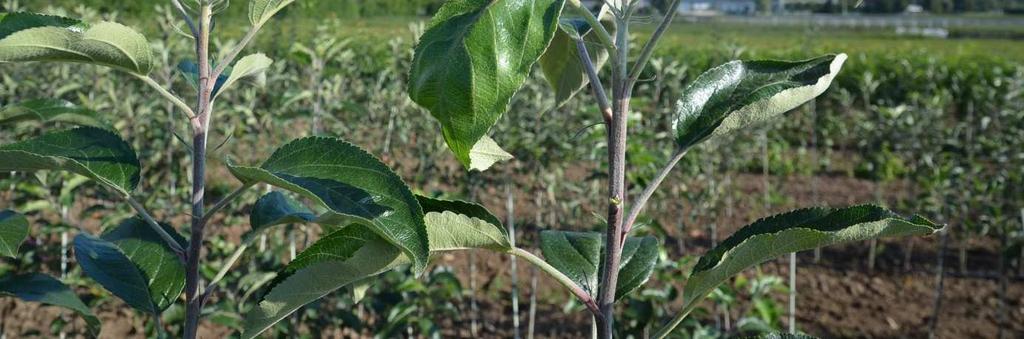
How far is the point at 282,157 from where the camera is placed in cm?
105

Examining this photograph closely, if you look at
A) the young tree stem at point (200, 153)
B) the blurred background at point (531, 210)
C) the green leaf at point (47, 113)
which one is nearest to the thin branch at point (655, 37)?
the young tree stem at point (200, 153)

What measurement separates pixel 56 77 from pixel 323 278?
18.8 feet

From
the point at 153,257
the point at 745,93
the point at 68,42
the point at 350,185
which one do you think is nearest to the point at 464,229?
the point at 350,185

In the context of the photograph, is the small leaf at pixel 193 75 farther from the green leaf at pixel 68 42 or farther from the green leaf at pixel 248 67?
the green leaf at pixel 68 42

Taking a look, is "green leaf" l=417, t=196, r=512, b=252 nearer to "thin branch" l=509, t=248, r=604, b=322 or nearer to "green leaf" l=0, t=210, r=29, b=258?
"thin branch" l=509, t=248, r=604, b=322

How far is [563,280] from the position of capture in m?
1.07

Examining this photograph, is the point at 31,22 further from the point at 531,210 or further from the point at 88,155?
the point at 531,210

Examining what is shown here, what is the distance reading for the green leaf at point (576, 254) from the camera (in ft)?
3.89

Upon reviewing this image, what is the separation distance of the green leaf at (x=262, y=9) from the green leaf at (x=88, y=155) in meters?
0.23

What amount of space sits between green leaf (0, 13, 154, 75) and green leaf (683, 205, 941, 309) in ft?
2.17

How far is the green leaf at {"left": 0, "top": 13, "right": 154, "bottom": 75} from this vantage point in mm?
982

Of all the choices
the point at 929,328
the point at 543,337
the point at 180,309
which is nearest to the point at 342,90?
the point at 543,337

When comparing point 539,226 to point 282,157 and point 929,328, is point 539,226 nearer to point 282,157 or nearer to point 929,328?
point 929,328

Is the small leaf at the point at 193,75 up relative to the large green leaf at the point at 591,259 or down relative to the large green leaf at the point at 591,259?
up
